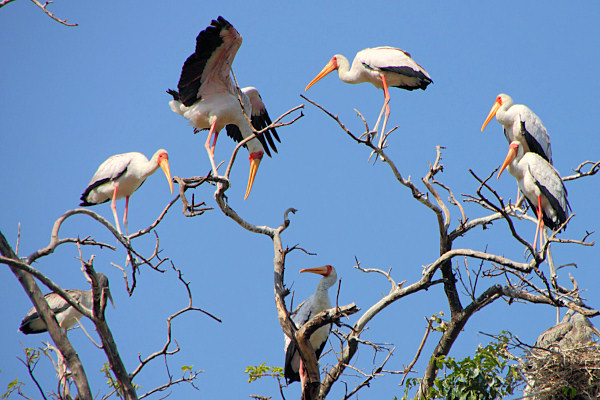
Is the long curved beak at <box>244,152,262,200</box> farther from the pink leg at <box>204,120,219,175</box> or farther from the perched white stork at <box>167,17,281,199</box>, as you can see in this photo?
the pink leg at <box>204,120,219,175</box>

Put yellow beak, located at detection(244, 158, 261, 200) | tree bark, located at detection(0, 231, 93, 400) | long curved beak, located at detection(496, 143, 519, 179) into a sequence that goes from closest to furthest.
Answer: tree bark, located at detection(0, 231, 93, 400)
long curved beak, located at detection(496, 143, 519, 179)
yellow beak, located at detection(244, 158, 261, 200)

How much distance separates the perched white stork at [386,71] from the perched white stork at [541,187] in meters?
1.74

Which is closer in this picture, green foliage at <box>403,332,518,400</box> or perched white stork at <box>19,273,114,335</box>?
green foliage at <box>403,332,518,400</box>

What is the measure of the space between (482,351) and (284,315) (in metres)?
1.92

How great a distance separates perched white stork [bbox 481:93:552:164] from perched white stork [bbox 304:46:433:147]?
1114 millimetres

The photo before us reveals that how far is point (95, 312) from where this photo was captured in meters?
4.46

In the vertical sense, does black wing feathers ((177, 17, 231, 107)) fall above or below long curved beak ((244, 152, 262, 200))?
above

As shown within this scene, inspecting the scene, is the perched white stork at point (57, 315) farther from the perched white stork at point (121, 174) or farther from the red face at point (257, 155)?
the red face at point (257, 155)

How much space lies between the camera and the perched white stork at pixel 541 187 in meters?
7.54

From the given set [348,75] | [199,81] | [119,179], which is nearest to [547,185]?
[348,75]

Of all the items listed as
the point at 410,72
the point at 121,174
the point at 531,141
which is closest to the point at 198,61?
the point at 121,174

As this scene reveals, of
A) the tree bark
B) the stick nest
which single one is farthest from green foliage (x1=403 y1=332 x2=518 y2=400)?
the tree bark

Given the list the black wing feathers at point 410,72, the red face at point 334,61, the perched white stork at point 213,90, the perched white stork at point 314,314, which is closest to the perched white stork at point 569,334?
the perched white stork at point 314,314

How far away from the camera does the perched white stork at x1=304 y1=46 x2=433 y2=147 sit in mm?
8984
